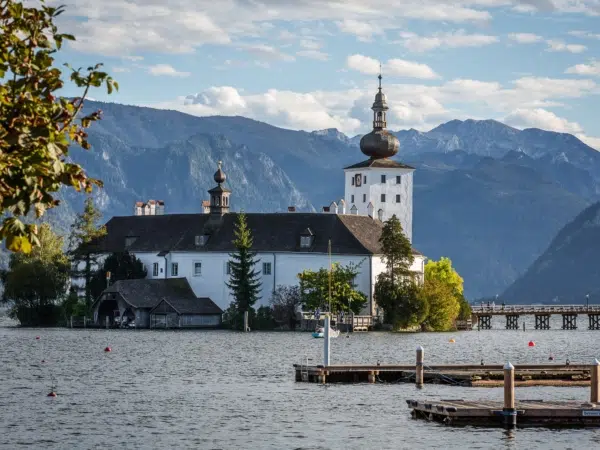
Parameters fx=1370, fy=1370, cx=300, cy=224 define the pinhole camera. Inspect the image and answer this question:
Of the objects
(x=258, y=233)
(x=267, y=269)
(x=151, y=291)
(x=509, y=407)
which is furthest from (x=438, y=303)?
(x=509, y=407)

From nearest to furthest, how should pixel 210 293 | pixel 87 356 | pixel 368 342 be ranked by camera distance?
pixel 87 356 < pixel 368 342 < pixel 210 293

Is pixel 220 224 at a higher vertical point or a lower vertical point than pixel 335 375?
higher

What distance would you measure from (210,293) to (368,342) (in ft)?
116

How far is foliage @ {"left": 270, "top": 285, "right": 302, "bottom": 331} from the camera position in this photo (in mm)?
134750

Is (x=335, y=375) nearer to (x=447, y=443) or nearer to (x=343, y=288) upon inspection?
(x=447, y=443)

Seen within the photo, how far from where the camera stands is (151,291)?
138 metres

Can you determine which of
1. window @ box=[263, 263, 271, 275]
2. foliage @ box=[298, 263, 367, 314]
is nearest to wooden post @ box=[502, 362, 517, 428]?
foliage @ box=[298, 263, 367, 314]

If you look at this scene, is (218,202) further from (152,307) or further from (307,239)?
(152,307)

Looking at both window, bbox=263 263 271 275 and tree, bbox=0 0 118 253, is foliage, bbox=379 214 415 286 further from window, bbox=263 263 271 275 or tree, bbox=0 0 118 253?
tree, bbox=0 0 118 253

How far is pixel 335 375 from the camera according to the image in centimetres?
6869

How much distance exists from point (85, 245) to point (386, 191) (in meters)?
43.5

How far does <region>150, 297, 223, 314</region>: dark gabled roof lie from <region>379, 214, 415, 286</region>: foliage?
18.8 m

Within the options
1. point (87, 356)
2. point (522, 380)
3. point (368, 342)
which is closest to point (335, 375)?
point (522, 380)

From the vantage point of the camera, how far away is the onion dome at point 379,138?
573ft
